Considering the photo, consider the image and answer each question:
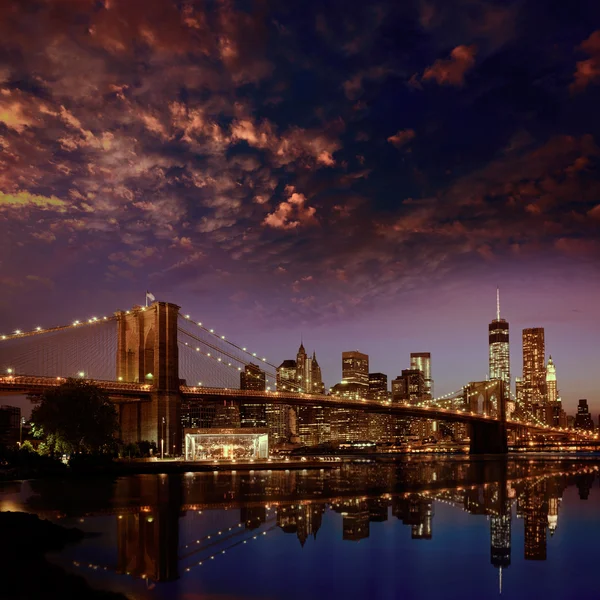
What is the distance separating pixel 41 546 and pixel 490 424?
128953 millimetres

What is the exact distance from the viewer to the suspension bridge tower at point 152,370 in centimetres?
8138

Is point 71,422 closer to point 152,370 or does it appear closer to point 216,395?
point 152,370

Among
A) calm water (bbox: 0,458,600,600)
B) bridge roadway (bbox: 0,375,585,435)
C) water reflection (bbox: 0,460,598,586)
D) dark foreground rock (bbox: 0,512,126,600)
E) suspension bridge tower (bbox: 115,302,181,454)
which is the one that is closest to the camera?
dark foreground rock (bbox: 0,512,126,600)

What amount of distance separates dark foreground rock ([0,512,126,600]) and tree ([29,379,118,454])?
120ft

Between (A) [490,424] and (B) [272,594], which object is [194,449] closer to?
(B) [272,594]

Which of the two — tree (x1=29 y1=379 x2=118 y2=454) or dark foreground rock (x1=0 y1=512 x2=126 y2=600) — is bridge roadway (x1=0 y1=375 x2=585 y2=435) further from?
dark foreground rock (x1=0 y1=512 x2=126 y2=600)

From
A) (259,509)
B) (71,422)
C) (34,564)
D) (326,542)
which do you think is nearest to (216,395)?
(71,422)

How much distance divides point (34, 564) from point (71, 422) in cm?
4347

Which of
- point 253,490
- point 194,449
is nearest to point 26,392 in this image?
point 194,449

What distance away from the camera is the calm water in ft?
54.1

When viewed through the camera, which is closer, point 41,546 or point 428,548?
point 41,546

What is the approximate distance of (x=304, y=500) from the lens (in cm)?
3456

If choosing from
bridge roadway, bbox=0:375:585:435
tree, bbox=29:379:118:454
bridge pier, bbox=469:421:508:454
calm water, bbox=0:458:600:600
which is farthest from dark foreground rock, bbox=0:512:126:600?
bridge pier, bbox=469:421:508:454

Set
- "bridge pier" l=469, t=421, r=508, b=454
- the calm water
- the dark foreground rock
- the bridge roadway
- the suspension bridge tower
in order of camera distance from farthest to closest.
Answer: "bridge pier" l=469, t=421, r=508, b=454, the suspension bridge tower, the bridge roadway, the calm water, the dark foreground rock
